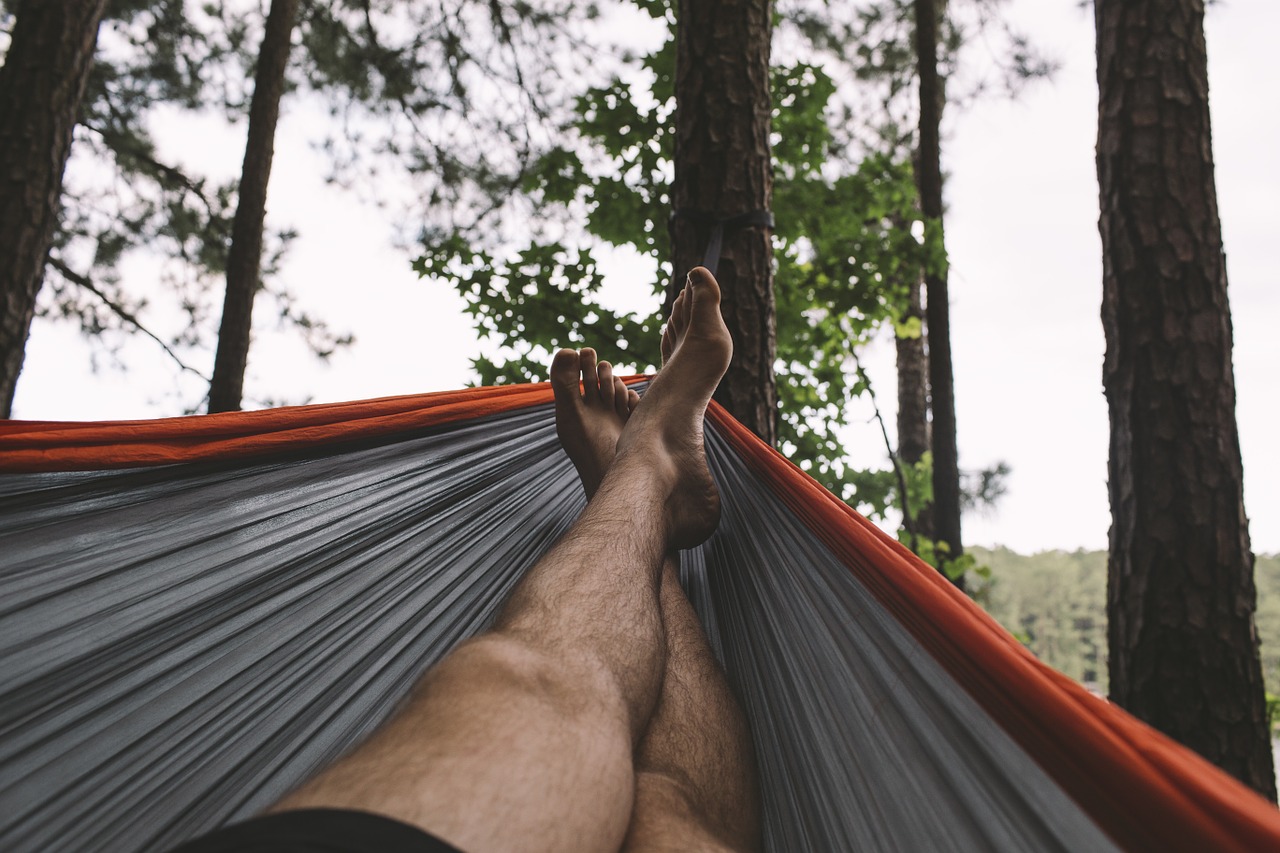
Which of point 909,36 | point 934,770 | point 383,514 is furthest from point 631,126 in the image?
point 909,36

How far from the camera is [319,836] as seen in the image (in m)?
0.43

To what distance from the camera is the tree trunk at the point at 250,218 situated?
3.51 meters

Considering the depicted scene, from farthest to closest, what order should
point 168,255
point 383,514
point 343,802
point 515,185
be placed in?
point 168,255 < point 515,185 < point 383,514 < point 343,802

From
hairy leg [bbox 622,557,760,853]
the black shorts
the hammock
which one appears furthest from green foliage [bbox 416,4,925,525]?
the black shorts

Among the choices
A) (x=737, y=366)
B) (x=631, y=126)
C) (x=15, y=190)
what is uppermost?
(x=631, y=126)

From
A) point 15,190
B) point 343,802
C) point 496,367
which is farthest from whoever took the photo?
point 496,367

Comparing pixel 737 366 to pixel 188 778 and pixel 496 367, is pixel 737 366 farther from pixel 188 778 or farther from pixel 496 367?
pixel 496 367

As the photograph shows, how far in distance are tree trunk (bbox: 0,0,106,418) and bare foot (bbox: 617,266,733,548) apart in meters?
1.88

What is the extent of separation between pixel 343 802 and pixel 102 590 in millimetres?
613

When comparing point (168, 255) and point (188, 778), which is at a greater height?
point (168, 255)

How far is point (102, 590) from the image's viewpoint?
Answer: 89 cm

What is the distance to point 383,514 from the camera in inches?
47.4

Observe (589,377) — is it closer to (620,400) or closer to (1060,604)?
(620,400)

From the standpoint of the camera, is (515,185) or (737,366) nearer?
(737,366)
